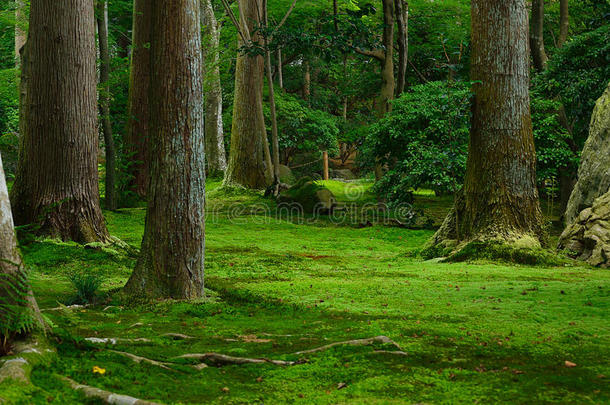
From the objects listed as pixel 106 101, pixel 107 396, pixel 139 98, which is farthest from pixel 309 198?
pixel 107 396

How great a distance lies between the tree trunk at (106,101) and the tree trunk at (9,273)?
372 inches

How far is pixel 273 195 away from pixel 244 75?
388cm

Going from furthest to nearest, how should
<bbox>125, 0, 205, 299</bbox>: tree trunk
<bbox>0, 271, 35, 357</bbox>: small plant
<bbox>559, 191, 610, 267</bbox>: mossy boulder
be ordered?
<bbox>559, 191, 610, 267</bbox>: mossy boulder
<bbox>125, 0, 205, 299</bbox>: tree trunk
<bbox>0, 271, 35, 357</bbox>: small plant

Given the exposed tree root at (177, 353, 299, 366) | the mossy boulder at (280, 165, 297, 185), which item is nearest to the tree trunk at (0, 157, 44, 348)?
the exposed tree root at (177, 353, 299, 366)

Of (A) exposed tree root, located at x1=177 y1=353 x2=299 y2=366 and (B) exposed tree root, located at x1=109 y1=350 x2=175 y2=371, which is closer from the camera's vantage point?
(B) exposed tree root, located at x1=109 y1=350 x2=175 y2=371

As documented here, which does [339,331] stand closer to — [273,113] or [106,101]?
[106,101]

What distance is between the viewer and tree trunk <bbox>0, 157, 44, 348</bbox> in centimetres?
278

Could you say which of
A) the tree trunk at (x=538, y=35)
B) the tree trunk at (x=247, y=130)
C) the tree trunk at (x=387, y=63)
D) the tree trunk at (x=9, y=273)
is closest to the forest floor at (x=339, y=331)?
the tree trunk at (x=9, y=273)

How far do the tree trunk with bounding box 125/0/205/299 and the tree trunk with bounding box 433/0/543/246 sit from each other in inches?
179

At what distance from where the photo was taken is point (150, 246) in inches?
218

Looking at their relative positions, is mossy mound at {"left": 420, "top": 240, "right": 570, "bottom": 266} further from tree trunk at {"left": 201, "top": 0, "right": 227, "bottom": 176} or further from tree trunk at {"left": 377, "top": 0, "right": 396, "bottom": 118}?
tree trunk at {"left": 201, "top": 0, "right": 227, "bottom": 176}

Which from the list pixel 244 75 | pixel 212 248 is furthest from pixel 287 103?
pixel 212 248

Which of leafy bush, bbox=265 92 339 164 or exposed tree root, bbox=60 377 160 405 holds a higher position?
leafy bush, bbox=265 92 339 164

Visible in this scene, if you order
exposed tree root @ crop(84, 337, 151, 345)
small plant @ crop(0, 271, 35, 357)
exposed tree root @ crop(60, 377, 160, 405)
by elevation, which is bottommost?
exposed tree root @ crop(84, 337, 151, 345)
